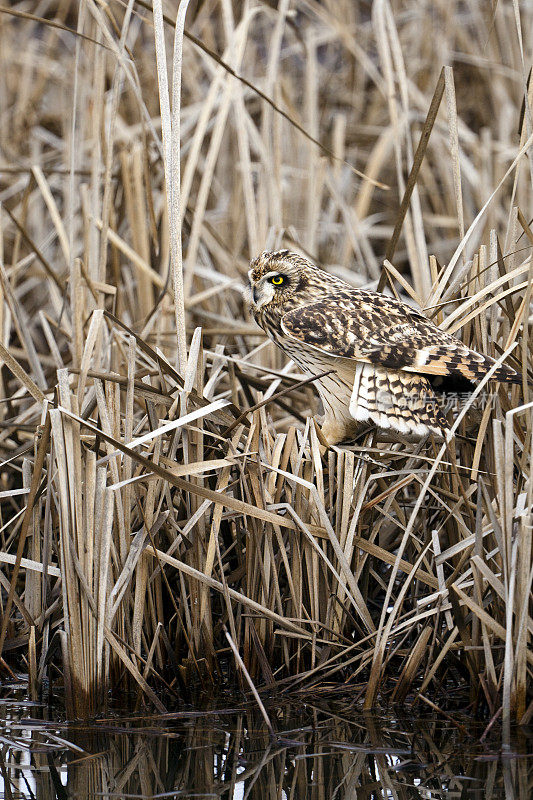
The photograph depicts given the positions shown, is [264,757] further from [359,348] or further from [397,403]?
[359,348]

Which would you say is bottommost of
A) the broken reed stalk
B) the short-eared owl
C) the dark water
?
the dark water

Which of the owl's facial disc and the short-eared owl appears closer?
the short-eared owl

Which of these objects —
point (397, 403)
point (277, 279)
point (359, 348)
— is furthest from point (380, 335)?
point (277, 279)

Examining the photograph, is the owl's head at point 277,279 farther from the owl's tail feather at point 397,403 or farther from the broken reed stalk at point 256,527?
the owl's tail feather at point 397,403

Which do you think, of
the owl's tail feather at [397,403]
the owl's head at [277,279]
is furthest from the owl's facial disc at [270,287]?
the owl's tail feather at [397,403]

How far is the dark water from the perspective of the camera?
89.1 inches

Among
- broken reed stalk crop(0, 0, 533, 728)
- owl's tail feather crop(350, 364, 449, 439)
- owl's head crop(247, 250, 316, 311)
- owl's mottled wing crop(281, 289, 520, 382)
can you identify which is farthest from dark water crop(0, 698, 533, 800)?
owl's head crop(247, 250, 316, 311)

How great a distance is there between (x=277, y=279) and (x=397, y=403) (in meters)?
0.76

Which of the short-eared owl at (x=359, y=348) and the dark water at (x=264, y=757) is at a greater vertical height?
the short-eared owl at (x=359, y=348)

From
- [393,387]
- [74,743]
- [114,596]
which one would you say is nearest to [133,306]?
[393,387]

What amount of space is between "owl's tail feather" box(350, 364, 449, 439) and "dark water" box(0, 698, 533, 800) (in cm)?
91

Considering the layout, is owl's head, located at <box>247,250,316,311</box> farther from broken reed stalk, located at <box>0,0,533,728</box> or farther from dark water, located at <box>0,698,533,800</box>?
dark water, located at <box>0,698,533,800</box>

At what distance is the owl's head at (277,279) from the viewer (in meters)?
3.58

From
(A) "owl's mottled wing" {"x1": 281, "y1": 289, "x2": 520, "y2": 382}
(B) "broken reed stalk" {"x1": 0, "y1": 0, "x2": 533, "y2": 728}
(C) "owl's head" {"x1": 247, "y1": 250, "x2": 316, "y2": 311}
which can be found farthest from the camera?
(C) "owl's head" {"x1": 247, "y1": 250, "x2": 316, "y2": 311}
